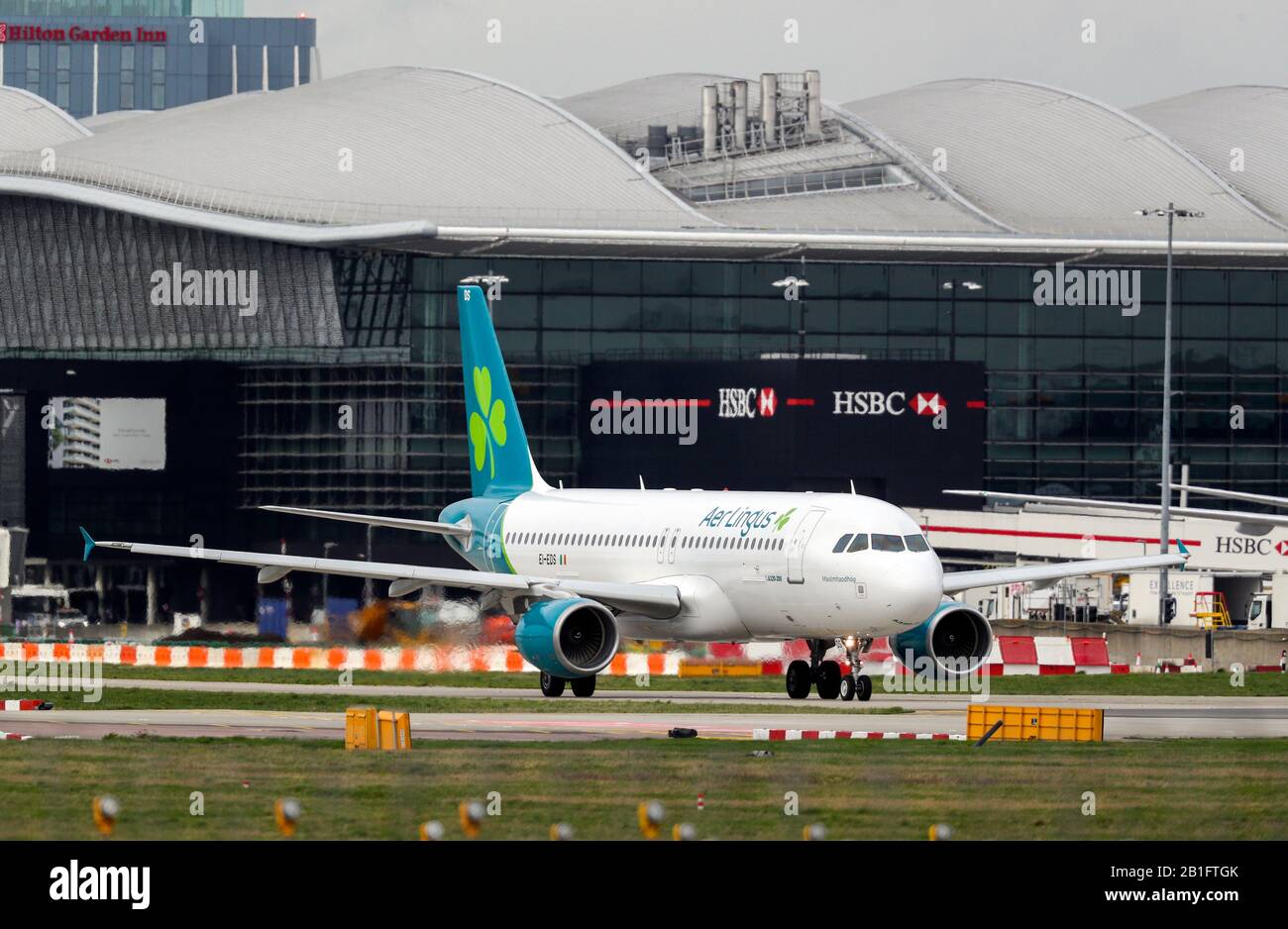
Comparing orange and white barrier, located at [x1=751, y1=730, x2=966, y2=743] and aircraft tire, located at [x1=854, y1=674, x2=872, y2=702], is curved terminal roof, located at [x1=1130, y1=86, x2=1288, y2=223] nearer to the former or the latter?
A: aircraft tire, located at [x1=854, y1=674, x2=872, y2=702]

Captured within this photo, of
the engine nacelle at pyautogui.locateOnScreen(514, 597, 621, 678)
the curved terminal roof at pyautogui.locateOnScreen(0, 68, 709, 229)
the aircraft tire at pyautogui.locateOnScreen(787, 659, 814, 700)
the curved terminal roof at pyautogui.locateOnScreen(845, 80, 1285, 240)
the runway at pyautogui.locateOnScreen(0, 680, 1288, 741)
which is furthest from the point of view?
the curved terminal roof at pyautogui.locateOnScreen(845, 80, 1285, 240)

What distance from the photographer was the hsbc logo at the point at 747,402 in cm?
10244

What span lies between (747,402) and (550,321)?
34.4 ft

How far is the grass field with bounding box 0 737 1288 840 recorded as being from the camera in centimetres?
2211

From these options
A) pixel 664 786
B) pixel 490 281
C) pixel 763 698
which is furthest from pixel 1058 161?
pixel 664 786

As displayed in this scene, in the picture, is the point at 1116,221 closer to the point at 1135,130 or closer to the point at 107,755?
the point at 1135,130

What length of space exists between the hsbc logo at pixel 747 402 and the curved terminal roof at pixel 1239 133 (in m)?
30.2

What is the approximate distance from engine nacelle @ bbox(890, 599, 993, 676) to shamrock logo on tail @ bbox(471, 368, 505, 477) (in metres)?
15.2

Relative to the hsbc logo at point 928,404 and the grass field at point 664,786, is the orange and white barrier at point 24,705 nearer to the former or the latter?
the grass field at point 664,786

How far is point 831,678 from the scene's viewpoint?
148 ft

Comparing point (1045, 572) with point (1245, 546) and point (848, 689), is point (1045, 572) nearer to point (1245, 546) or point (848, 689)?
point (848, 689)
